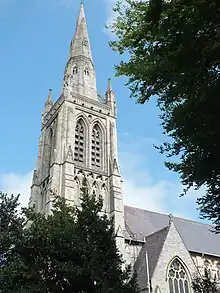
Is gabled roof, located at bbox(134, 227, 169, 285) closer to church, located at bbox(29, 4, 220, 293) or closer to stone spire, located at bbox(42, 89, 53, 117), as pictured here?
church, located at bbox(29, 4, 220, 293)

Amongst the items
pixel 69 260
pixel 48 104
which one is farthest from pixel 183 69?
pixel 48 104

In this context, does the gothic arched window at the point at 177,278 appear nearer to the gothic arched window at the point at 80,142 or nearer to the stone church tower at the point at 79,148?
the stone church tower at the point at 79,148

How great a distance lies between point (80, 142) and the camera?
1235 inches

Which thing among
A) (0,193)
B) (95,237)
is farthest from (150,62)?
(0,193)

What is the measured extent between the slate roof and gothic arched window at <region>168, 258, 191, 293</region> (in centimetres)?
458

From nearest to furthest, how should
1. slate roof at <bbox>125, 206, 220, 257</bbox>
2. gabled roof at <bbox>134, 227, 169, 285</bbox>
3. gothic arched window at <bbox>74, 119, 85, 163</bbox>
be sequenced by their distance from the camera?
gabled roof at <bbox>134, 227, 169, 285</bbox>
slate roof at <bbox>125, 206, 220, 257</bbox>
gothic arched window at <bbox>74, 119, 85, 163</bbox>

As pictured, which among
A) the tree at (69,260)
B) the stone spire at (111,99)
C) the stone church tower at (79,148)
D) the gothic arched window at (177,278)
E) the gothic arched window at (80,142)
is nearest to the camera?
the tree at (69,260)

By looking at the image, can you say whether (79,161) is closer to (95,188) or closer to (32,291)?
(95,188)

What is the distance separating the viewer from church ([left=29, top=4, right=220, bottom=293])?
23.5 metres

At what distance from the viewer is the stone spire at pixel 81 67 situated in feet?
119

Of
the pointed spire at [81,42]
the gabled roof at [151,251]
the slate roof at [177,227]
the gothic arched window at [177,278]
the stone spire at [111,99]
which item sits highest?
the pointed spire at [81,42]

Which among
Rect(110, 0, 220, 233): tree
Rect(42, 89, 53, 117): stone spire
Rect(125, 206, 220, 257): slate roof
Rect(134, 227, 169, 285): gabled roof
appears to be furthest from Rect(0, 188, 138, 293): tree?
Rect(42, 89, 53, 117): stone spire

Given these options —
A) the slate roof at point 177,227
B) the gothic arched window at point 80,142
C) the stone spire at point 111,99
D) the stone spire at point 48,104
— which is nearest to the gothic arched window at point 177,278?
the slate roof at point 177,227

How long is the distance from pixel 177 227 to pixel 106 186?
7.83 meters
